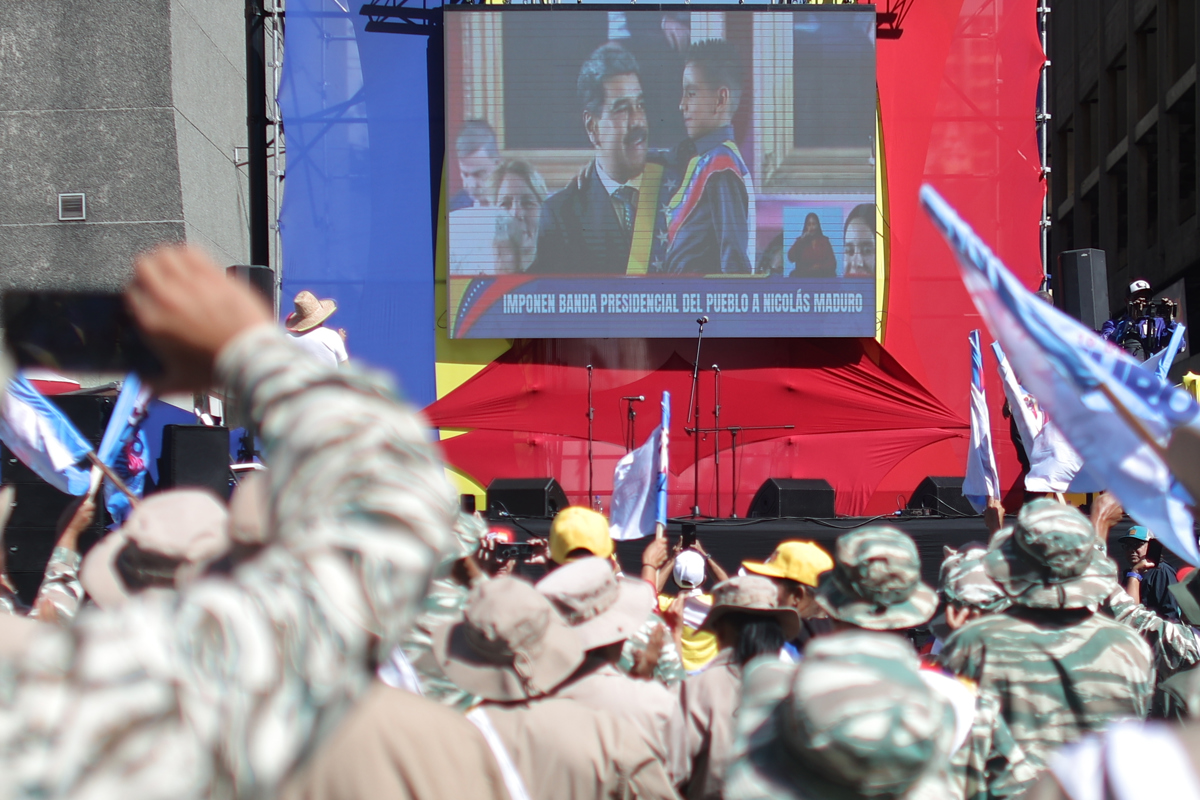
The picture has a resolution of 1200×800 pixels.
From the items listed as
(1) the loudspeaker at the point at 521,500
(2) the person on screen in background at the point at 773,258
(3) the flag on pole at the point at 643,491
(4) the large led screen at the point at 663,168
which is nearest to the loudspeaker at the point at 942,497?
(4) the large led screen at the point at 663,168

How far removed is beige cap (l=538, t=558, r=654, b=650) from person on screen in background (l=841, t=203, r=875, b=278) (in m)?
11.2

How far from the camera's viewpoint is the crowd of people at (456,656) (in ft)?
2.29

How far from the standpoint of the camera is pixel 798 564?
334 centimetres

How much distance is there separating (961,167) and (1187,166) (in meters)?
12.8

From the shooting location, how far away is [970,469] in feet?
19.0

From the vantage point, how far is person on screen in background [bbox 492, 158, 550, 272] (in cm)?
1347

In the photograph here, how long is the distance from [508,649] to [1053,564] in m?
1.23

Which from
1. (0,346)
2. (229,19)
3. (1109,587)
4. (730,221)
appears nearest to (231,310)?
(0,346)

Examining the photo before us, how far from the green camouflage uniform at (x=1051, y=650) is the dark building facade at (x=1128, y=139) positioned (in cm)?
2135

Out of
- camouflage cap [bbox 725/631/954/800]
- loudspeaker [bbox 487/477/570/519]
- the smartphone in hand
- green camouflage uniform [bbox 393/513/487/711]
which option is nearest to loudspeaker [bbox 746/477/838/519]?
loudspeaker [bbox 487/477/570/519]

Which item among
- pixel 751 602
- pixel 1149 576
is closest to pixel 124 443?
pixel 751 602

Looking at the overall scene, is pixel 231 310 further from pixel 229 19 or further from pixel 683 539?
pixel 229 19

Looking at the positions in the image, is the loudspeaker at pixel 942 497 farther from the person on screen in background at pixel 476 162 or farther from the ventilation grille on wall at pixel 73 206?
the ventilation grille on wall at pixel 73 206

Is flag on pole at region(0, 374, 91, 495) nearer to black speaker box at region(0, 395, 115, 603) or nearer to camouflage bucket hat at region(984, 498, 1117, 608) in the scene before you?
black speaker box at region(0, 395, 115, 603)
